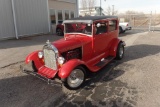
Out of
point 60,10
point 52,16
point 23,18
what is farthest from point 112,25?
point 60,10

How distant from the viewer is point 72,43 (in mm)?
4895

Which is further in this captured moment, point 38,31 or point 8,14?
point 38,31

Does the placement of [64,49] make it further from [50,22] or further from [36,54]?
[50,22]

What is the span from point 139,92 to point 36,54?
3.39m

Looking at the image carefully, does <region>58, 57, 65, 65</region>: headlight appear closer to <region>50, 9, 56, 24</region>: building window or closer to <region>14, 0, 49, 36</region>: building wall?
<region>14, 0, 49, 36</region>: building wall

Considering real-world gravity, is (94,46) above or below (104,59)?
above

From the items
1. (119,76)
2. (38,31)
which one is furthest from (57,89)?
(38,31)

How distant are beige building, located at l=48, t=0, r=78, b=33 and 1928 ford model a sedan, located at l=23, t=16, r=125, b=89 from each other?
1201cm

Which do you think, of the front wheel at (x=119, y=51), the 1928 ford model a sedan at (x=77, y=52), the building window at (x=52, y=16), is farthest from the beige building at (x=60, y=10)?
the 1928 ford model a sedan at (x=77, y=52)

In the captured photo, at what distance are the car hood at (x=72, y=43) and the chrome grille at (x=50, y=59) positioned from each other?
260 mm

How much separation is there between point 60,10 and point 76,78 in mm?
15466

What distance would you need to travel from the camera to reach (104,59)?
621cm

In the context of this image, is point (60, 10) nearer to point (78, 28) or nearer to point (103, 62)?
point (78, 28)

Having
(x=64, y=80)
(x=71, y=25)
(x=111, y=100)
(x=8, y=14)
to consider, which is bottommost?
(x=111, y=100)
